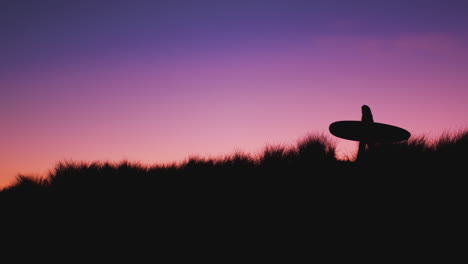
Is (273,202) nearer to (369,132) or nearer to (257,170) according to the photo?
(257,170)

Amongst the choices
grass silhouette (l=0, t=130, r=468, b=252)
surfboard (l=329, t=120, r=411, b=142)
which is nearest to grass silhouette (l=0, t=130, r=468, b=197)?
grass silhouette (l=0, t=130, r=468, b=252)

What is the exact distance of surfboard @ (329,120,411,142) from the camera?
6.37 m

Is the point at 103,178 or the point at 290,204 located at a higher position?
the point at 103,178

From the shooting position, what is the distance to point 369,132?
6414 mm

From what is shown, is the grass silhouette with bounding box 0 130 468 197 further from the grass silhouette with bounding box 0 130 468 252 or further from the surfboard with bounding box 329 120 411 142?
the surfboard with bounding box 329 120 411 142

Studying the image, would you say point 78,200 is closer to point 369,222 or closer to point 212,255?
point 212,255

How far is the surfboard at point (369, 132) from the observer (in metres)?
6.37

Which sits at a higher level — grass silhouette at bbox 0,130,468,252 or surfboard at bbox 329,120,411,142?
surfboard at bbox 329,120,411,142

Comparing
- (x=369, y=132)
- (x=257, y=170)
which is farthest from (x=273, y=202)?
(x=369, y=132)

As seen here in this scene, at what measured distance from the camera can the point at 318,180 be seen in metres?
6.07

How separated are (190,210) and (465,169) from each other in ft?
16.0

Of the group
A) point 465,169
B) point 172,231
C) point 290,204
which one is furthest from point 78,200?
point 465,169

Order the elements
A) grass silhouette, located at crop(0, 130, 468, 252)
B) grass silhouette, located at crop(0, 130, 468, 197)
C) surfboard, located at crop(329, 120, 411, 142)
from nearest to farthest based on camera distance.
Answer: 1. grass silhouette, located at crop(0, 130, 468, 252)
2. grass silhouette, located at crop(0, 130, 468, 197)
3. surfboard, located at crop(329, 120, 411, 142)

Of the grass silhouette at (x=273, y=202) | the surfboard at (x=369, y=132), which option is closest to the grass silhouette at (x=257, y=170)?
the grass silhouette at (x=273, y=202)
